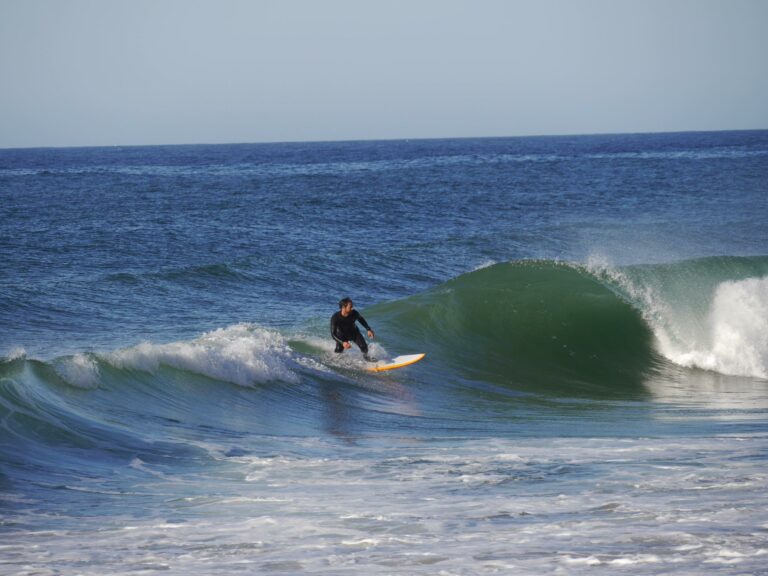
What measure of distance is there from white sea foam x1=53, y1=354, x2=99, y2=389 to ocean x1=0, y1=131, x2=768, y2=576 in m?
0.07

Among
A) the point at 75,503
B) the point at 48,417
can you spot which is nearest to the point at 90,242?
A: the point at 48,417

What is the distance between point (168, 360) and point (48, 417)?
3433mm

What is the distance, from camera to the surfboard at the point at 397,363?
15.9 meters

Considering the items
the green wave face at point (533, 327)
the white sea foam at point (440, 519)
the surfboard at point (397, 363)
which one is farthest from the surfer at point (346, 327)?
the white sea foam at point (440, 519)

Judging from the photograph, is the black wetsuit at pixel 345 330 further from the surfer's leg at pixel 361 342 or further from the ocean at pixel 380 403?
the ocean at pixel 380 403

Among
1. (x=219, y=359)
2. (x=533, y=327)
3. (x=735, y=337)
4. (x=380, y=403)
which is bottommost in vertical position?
(x=380, y=403)

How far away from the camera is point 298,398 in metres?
14.1

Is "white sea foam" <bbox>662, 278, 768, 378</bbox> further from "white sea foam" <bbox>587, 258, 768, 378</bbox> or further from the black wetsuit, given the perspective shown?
the black wetsuit

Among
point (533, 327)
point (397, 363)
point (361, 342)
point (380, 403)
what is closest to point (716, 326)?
point (533, 327)

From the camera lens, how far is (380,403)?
14.2 meters

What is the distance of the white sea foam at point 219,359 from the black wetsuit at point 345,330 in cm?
86

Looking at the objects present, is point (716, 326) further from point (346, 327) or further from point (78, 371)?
point (78, 371)

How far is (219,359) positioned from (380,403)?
8.14ft

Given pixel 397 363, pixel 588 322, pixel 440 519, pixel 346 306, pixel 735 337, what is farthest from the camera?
pixel 588 322
